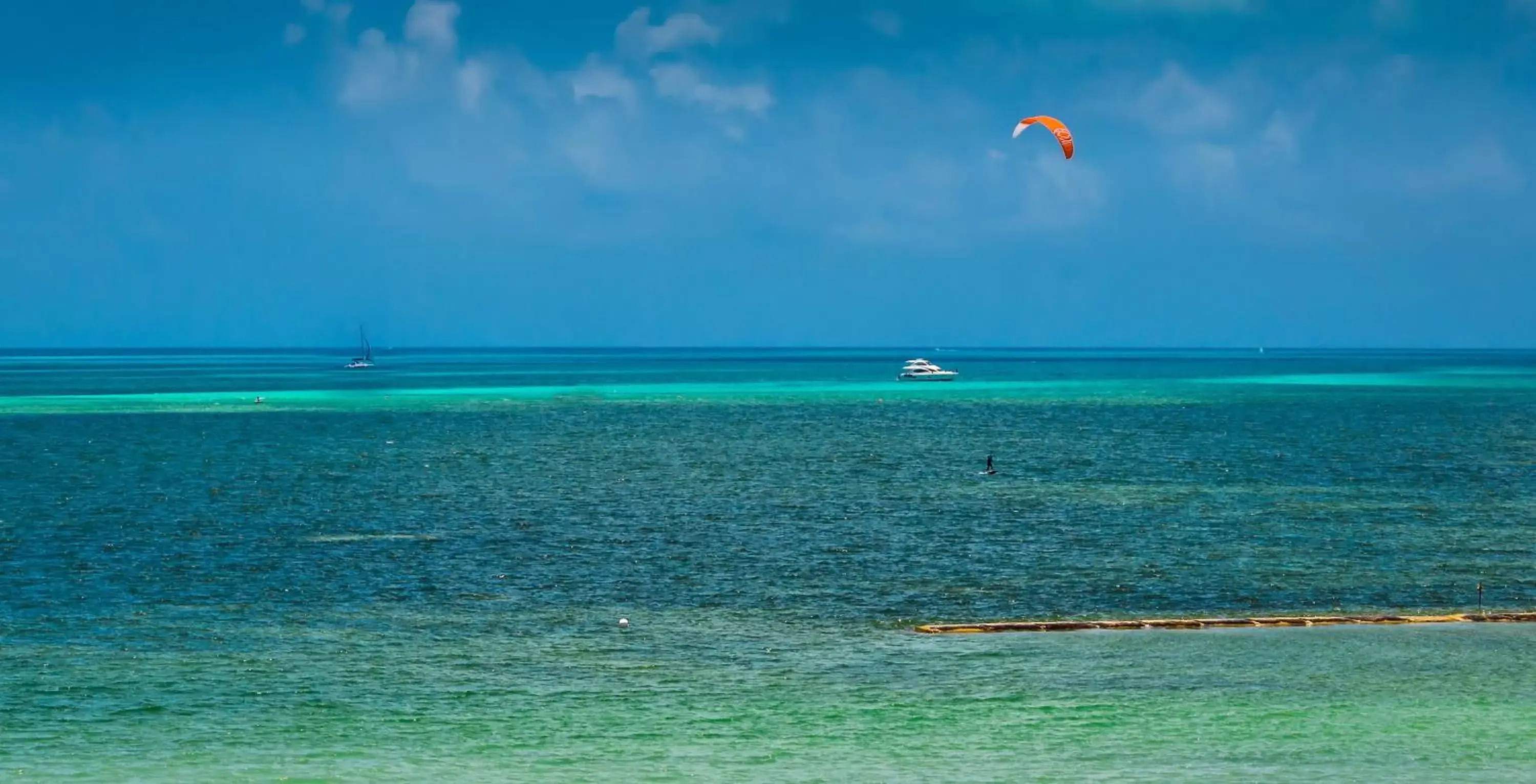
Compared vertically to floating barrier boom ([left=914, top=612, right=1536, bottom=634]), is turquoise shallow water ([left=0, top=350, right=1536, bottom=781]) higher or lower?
lower

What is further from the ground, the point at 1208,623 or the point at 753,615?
the point at 1208,623

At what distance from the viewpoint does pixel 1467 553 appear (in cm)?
3872

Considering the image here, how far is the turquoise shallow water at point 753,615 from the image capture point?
21.7 metres

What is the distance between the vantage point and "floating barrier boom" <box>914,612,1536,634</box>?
29094mm

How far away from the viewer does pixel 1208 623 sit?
29609mm

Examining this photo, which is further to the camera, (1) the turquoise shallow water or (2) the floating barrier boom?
(2) the floating barrier boom

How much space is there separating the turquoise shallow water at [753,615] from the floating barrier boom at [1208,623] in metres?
0.62

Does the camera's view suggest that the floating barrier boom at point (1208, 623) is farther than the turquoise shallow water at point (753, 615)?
Yes

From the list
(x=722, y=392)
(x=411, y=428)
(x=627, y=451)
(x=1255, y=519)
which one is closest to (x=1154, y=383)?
(x=722, y=392)

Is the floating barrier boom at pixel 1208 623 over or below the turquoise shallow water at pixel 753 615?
over

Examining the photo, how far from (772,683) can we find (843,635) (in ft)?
13.0

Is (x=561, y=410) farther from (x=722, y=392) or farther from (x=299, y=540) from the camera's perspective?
(x=299, y=540)

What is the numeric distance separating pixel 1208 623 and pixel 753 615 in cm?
771

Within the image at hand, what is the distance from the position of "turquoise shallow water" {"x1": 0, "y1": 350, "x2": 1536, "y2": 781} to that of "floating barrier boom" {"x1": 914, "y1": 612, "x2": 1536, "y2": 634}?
0.62 m
